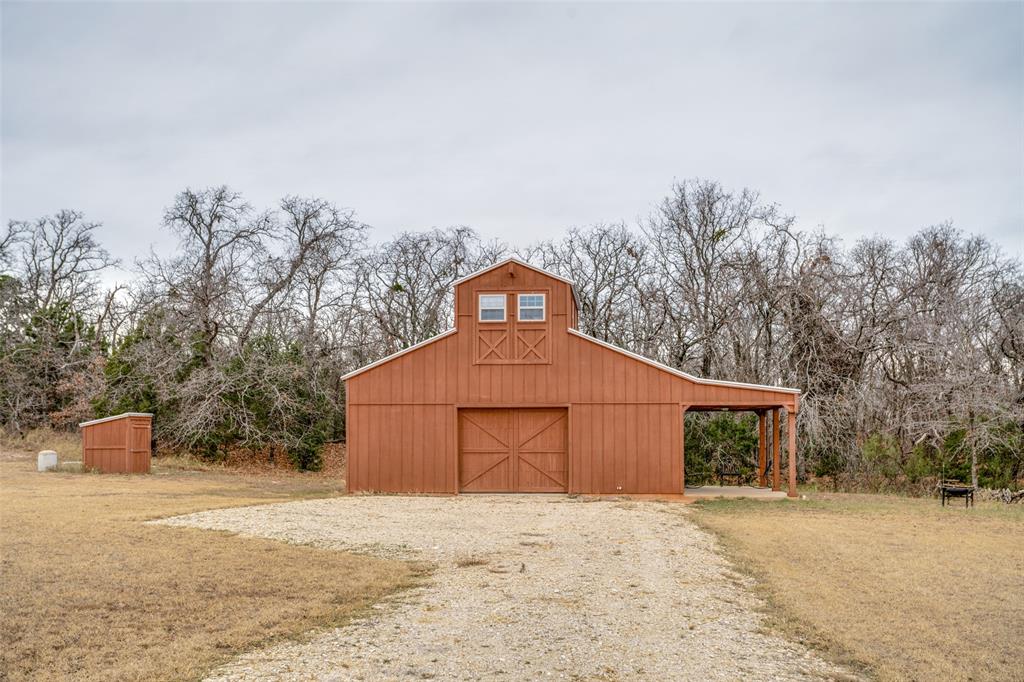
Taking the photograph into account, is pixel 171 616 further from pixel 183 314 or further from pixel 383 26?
pixel 183 314

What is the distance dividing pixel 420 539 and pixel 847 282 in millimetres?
20501

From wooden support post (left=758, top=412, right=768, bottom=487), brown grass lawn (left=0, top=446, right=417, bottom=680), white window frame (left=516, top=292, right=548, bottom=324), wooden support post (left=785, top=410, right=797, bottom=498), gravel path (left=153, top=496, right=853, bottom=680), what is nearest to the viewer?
gravel path (left=153, top=496, right=853, bottom=680)

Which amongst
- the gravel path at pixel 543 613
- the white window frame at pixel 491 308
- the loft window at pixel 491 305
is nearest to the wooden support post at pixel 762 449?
the white window frame at pixel 491 308

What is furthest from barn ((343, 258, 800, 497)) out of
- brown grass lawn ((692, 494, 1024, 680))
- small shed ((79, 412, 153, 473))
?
small shed ((79, 412, 153, 473))

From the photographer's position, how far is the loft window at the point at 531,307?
62.2 feet

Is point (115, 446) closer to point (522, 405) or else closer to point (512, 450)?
point (512, 450)

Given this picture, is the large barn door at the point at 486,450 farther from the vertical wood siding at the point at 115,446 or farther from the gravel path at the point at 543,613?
the vertical wood siding at the point at 115,446

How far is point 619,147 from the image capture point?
24422 mm

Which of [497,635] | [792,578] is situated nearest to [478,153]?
[792,578]

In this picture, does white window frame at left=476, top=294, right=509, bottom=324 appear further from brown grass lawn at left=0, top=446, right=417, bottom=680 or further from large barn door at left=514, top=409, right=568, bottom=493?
brown grass lawn at left=0, top=446, right=417, bottom=680

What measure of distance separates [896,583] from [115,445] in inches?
810

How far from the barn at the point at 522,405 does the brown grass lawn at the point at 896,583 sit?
330 cm

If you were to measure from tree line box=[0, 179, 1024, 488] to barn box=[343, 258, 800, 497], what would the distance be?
6284 mm

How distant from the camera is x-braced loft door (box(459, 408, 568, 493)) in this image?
18969 mm
